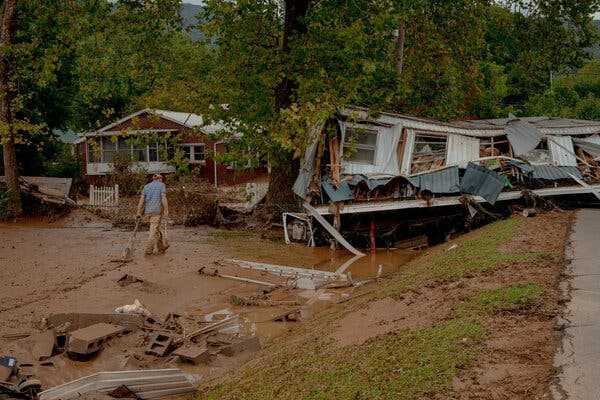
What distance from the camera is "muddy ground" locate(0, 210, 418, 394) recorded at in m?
9.06

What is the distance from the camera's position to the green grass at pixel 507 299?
7.25 meters

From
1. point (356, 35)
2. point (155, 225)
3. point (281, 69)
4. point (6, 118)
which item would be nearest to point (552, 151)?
point (356, 35)

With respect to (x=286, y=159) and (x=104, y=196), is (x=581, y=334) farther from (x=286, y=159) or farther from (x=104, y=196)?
A: (x=104, y=196)

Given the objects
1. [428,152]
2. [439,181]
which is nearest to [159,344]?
[439,181]

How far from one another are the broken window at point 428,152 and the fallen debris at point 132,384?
12.9 meters

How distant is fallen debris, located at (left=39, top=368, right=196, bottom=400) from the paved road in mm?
4197

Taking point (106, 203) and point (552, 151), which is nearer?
point (552, 151)

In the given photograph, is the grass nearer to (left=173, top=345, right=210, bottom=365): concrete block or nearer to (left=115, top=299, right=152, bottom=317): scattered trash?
(left=173, top=345, right=210, bottom=365): concrete block

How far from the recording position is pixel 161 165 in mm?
40125

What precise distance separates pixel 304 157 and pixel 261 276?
231 inches

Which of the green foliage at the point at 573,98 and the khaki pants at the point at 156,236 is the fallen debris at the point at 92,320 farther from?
the green foliage at the point at 573,98

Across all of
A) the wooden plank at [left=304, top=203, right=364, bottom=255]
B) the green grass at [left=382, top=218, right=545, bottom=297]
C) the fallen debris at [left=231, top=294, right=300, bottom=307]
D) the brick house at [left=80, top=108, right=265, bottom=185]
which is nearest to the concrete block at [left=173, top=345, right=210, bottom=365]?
the green grass at [left=382, top=218, right=545, bottom=297]

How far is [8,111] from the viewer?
2411cm

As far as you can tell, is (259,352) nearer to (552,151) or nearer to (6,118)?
(552,151)
